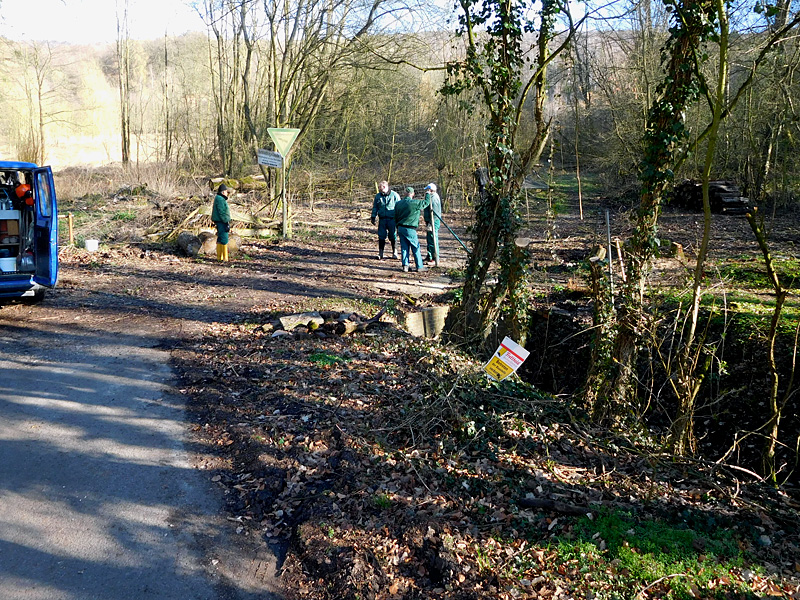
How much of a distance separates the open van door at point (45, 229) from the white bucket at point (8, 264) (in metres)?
0.36

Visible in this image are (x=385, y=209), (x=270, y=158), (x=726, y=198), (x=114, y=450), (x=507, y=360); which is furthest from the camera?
(x=726, y=198)

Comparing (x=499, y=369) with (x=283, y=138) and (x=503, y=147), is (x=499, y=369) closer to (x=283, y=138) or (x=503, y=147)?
(x=503, y=147)

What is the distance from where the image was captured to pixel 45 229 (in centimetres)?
969

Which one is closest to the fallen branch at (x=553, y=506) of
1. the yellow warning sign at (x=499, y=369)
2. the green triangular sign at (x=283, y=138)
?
the yellow warning sign at (x=499, y=369)

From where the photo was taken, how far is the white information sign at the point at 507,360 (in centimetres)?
659

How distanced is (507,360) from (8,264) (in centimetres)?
825

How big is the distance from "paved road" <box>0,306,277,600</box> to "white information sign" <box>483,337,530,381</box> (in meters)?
3.15

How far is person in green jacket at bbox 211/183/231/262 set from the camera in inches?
574

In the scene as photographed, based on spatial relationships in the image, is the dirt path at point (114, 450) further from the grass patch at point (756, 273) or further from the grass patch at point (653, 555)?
the grass patch at point (756, 273)

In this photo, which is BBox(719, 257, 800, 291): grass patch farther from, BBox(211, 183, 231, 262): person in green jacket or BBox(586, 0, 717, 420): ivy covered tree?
BBox(211, 183, 231, 262): person in green jacket

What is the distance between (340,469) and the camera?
18.3ft

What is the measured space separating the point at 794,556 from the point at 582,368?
6035 millimetres

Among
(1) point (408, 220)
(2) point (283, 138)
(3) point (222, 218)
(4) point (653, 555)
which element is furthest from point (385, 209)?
(4) point (653, 555)

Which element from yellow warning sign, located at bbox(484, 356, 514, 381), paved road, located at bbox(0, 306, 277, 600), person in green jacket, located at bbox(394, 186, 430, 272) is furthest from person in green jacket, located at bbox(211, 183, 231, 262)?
yellow warning sign, located at bbox(484, 356, 514, 381)
